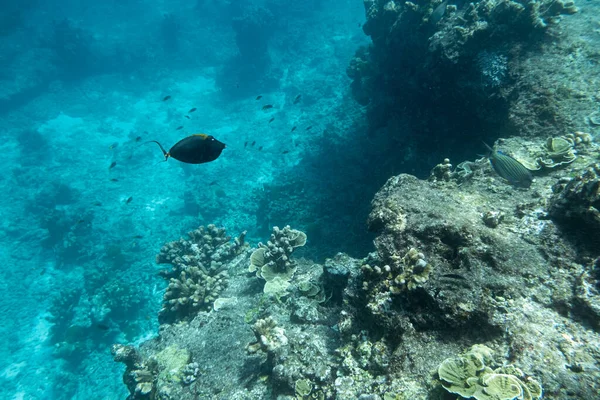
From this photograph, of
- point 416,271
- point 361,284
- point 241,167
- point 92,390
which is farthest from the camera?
point 241,167

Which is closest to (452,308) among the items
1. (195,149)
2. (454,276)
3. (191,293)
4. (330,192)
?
(454,276)

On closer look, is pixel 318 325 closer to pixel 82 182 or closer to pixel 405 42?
pixel 405 42

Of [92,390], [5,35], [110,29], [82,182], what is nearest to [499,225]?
[92,390]

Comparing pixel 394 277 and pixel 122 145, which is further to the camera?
pixel 122 145

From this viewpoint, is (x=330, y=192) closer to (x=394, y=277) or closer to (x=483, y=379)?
(x=394, y=277)

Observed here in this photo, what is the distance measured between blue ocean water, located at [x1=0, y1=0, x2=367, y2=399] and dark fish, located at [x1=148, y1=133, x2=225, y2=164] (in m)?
8.36

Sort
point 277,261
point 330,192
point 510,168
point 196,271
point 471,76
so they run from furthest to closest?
1. point 330,192
2. point 196,271
3. point 471,76
4. point 277,261
5. point 510,168

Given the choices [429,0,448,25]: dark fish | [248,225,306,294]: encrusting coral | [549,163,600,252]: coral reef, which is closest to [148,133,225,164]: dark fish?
[248,225,306,294]: encrusting coral

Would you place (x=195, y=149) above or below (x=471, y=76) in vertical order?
below

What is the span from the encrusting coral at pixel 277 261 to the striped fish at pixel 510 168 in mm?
4104

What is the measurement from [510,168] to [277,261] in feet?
15.4

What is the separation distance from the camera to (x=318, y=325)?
4746mm

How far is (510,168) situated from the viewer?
14.2 ft

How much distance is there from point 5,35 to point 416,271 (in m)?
46.7
